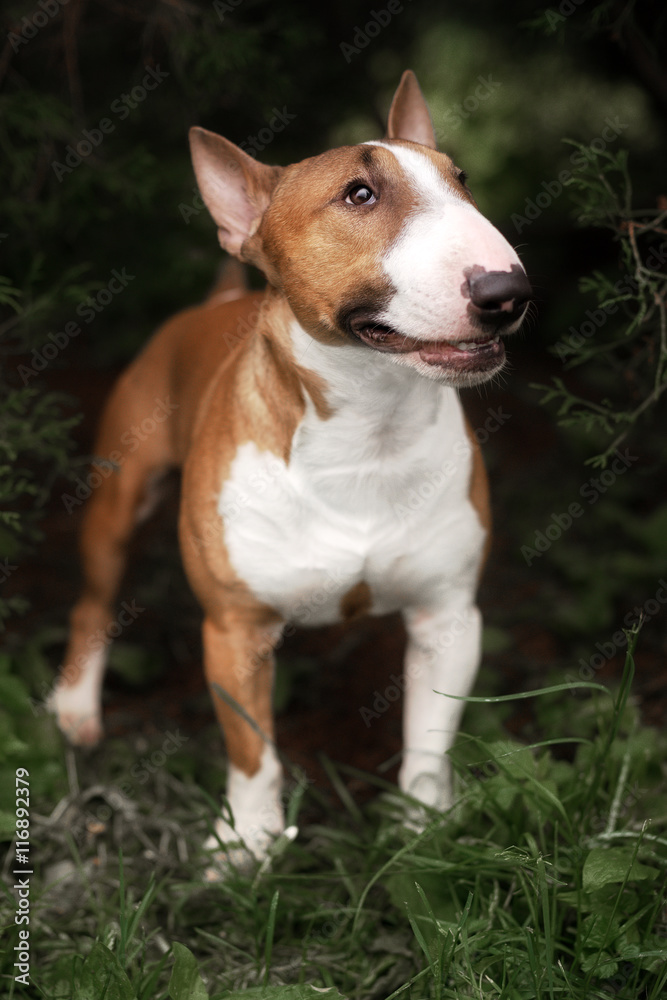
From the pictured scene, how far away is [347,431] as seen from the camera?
2.79 meters

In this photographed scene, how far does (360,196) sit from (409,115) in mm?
849

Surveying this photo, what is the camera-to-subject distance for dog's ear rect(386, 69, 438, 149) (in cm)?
316

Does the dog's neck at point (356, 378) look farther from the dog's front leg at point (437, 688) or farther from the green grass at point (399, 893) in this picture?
the green grass at point (399, 893)

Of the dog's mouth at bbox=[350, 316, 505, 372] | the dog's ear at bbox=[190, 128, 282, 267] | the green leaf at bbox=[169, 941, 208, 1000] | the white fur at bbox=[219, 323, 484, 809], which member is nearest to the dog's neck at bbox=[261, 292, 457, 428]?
the white fur at bbox=[219, 323, 484, 809]

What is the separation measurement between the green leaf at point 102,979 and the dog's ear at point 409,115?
97.9 inches

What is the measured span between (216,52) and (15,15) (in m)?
0.86

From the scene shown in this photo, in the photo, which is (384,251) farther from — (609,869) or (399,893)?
(399,893)

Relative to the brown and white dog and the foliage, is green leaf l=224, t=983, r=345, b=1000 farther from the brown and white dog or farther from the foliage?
the foliage

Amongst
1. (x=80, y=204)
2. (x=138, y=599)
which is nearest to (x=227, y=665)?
(x=138, y=599)

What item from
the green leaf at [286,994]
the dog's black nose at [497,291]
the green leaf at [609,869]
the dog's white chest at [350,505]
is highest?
the dog's black nose at [497,291]

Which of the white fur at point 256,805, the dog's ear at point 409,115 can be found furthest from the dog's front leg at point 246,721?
the dog's ear at point 409,115

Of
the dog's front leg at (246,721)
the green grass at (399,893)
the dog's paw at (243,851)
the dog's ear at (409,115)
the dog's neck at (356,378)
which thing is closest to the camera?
the green grass at (399,893)

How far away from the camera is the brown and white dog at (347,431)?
2393 millimetres

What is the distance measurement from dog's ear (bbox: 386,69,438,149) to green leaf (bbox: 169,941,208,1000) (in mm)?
2421
